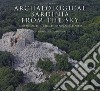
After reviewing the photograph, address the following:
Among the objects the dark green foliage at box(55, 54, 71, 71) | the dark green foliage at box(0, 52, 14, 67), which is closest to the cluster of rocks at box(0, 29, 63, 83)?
the dark green foliage at box(0, 52, 14, 67)

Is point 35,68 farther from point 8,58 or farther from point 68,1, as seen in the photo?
point 68,1

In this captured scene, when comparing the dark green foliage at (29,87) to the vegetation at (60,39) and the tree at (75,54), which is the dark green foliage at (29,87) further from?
the tree at (75,54)

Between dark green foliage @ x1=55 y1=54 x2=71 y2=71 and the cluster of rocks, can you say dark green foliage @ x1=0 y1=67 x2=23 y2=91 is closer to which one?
the cluster of rocks

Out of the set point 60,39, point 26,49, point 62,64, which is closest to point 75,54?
point 62,64

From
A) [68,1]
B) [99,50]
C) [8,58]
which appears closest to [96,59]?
[99,50]

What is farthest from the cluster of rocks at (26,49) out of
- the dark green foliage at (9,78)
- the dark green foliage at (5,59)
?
the dark green foliage at (9,78)

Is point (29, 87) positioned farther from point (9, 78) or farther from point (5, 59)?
point (5, 59)

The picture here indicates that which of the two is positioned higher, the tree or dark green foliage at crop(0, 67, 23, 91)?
the tree
